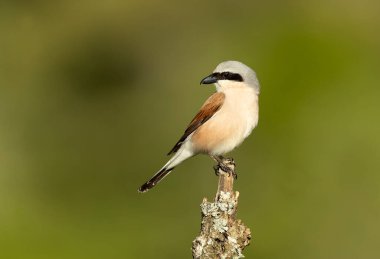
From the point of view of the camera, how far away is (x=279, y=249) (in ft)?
27.7

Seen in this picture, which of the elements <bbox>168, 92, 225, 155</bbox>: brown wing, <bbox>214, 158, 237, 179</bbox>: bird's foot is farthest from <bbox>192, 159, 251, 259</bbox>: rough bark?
<bbox>168, 92, 225, 155</bbox>: brown wing

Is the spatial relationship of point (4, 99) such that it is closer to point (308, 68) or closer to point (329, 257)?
point (308, 68)

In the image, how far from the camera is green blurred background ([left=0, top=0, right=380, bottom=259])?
860 cm

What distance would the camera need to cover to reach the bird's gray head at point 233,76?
6371mm

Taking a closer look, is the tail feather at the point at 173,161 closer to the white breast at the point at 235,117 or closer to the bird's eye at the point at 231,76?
the white breast at the point at 235,117

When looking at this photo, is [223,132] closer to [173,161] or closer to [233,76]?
[233,76]

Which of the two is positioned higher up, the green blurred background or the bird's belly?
the green blurred background

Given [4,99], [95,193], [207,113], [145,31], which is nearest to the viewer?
[207,113]

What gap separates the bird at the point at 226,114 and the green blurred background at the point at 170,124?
2.07 meters

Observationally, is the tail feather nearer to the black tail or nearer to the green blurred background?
the black tail

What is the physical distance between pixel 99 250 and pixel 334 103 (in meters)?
3.19

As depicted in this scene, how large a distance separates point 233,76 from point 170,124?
13.8 feet

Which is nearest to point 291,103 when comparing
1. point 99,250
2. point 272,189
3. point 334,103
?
point 334,103

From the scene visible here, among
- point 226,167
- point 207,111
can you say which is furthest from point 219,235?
point 207,111
